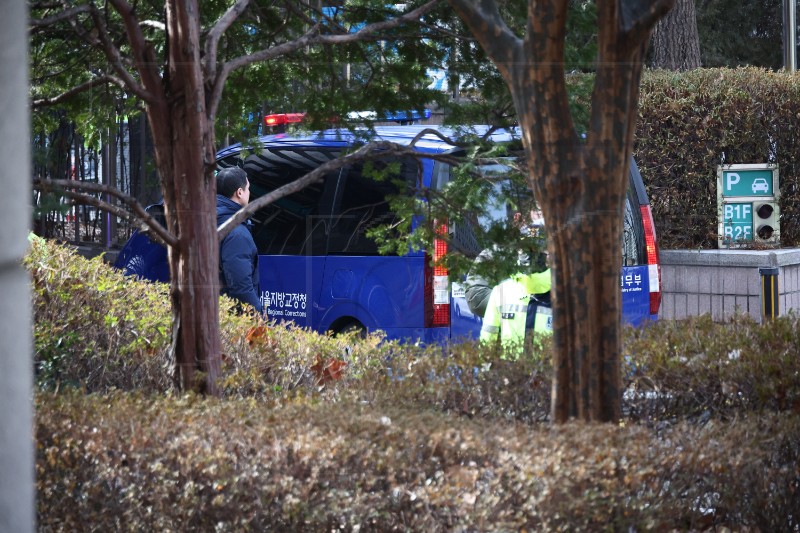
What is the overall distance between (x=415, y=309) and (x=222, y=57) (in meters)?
2.25

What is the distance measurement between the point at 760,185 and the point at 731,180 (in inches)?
14.5

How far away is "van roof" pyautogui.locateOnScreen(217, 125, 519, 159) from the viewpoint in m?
5.94

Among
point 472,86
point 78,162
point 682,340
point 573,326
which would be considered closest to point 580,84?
point 472,86

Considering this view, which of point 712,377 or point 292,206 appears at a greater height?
point 292,206

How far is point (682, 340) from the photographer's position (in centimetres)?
512

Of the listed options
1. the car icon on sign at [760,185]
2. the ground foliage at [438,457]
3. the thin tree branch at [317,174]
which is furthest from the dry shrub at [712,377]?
the car icon on sign at [760,185]

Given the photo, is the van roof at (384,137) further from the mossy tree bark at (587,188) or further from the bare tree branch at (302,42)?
the mossy tree bark at (587,188)

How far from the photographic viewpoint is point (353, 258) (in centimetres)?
801

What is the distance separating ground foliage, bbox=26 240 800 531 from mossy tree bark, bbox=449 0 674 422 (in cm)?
30

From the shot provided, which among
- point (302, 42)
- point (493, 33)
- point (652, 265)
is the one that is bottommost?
point (652, 265)

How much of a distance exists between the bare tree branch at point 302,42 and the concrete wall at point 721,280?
276 inches

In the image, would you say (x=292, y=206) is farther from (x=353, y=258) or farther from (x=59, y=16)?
(x=59, y=16)

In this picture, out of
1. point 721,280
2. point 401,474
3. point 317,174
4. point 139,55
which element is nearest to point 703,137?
point 721,280

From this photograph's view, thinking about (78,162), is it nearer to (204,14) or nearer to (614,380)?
(204,14)
